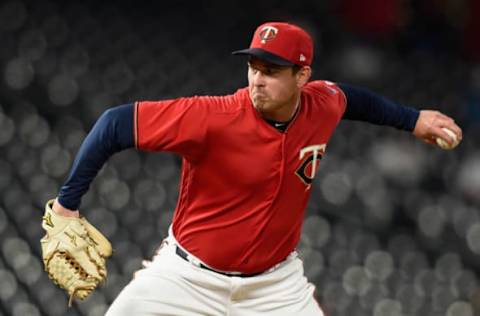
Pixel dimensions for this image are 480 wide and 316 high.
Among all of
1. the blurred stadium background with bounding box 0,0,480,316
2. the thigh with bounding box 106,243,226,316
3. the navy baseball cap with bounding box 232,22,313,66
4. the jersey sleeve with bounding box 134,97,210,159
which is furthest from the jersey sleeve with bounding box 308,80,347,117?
the blurred stadium background with bounding box 0,0,480,316

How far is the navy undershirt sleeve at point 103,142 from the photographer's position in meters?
1.69

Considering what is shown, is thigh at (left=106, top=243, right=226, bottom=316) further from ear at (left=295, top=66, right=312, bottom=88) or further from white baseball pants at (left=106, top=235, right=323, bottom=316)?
ear at (left=295, top=66, right=312, bottom=88)

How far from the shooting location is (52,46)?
2850mm

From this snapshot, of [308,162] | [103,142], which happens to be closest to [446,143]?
[308,162]

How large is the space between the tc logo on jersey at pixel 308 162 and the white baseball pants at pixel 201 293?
18 centimetres

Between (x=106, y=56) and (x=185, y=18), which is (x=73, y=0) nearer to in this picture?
(x=106, y=56)

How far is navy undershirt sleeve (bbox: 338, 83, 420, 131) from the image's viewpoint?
2.03 m

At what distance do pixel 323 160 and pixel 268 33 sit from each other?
1404 mm

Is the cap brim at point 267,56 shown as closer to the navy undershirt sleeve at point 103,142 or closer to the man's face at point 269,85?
the man's face at point 269,85

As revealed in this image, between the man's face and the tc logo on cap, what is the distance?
0.04m

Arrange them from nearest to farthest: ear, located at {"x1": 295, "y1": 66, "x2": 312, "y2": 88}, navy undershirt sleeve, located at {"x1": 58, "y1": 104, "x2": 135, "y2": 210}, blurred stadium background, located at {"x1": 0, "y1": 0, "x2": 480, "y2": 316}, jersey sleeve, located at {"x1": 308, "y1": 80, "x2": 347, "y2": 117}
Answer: navy undershirt sleeve, located at {"x1": 58, "y1": 104, "x2": 135, "y2": 210}
ear, located at {"x1": 295, "y1": 66, "x2": 312, "y2": 88}
jersey sleeve, located at {"x1": 308, "y1": 80, "x2": 347, "y2": 117}
blurred stadium background, located at {"x1": 0, "y1": 0, "x2": 480, "y2": 316}

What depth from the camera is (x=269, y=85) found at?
1763 millimetres

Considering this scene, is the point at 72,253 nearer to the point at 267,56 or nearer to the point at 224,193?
the point at 224,193

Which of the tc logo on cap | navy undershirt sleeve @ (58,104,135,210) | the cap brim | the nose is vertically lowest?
navy undershirt sleeve @ (58,104,135,210)
